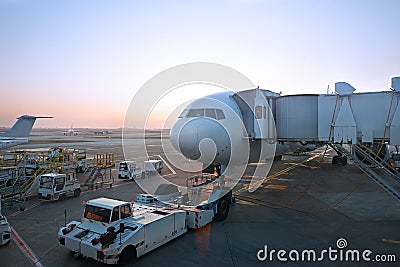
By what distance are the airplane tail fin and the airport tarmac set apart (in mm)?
20573

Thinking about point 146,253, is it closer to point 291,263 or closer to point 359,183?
point 291,263

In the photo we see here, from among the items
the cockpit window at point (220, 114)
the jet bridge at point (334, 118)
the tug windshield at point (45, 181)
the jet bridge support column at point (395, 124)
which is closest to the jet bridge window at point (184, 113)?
the cockpit window at point (220, 114)

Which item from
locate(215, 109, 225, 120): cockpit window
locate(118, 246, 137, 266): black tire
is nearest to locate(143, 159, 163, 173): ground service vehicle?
locate(215, 109, 225, 120): cockpit window

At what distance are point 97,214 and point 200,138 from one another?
502 cm

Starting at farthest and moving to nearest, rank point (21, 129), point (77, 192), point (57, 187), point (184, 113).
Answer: point (21, 129)
point (77, 192)
point (57, 187)
point (184, 113)

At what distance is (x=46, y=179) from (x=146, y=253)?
12639mm

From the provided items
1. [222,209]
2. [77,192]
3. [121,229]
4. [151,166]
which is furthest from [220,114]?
[151,166]

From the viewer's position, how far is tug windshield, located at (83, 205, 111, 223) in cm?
1066

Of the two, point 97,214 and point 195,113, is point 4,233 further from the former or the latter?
point 195,113

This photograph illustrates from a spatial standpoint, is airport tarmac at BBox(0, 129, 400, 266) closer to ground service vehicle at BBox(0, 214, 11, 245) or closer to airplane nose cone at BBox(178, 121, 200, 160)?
ground service vehicle at BBox(0, 214, 11, 245)

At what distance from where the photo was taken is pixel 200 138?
39.1ft

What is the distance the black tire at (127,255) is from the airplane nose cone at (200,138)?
4.43 meters

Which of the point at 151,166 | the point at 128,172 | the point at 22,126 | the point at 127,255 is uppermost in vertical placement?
the point at 22,126

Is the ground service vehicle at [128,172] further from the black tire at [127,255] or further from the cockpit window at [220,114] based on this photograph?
the black tire at [127,255]
